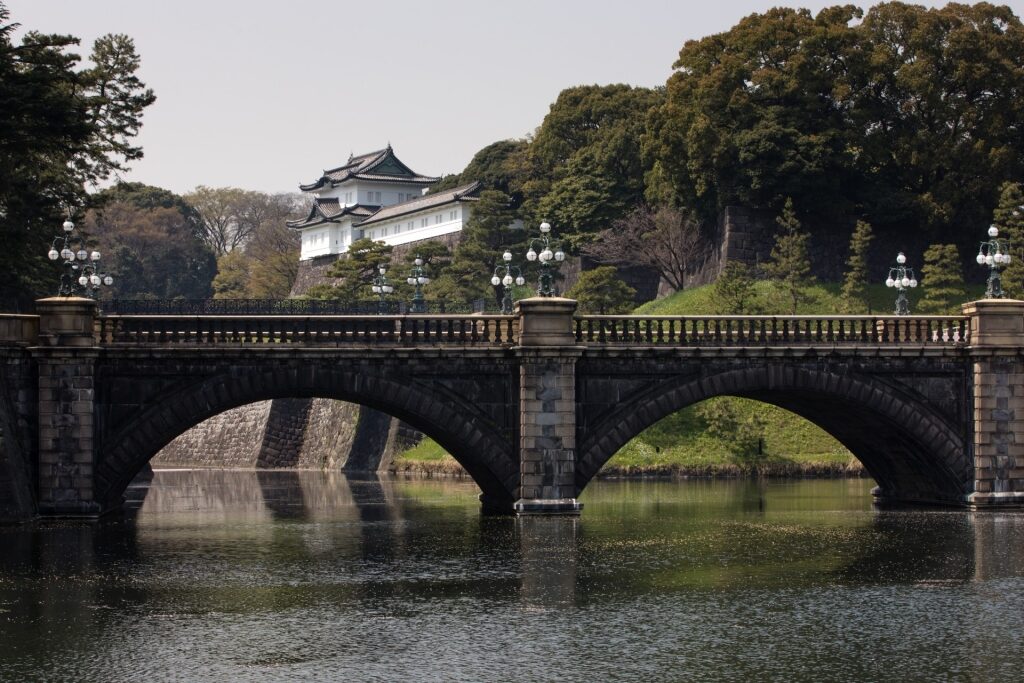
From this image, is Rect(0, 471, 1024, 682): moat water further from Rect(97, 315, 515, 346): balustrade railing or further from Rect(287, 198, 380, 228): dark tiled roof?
Rect(287, 198, 380, 228): dark tiled roof

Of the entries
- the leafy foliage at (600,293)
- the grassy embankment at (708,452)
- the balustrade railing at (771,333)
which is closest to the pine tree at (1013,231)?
the grassy embankment at (708,452)

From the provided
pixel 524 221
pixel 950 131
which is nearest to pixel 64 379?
pixel 950 131

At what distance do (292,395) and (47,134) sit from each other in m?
13.8

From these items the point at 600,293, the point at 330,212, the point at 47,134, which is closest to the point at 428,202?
the point at 330,212

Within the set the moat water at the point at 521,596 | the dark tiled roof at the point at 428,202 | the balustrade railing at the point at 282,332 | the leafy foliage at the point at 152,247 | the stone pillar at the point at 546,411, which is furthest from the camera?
the leafy foliage at the point at 152,247

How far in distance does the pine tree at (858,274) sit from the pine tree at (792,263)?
2.50 metres

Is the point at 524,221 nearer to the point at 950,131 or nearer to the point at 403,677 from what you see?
the point at 950,131

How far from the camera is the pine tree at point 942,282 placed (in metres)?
88.0

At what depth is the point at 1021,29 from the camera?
9256 cm

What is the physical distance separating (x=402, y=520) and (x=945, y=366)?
744 inches

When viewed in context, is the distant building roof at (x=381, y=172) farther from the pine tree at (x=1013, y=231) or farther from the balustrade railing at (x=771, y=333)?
the balustrade railing at (x=771, y=333)

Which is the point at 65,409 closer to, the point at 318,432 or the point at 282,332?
the point at 282,332

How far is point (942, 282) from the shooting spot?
91.9 m

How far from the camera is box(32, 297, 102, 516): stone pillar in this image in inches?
1875
